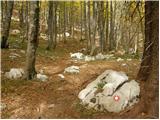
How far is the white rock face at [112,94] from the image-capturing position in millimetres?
9202

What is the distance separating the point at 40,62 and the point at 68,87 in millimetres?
5799

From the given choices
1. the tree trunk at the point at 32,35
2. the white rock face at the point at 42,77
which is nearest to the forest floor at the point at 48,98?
the white rock face at the point at 42,77

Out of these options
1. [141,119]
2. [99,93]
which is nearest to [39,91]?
[99,93]

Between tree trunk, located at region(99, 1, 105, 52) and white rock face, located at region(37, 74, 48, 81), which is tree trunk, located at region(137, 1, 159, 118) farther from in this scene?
tree trunk, located at region(99, 1, 105, 52)

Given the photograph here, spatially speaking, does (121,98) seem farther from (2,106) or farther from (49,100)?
(2,106)

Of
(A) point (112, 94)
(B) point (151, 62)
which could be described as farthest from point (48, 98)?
(B) point (151, 62)

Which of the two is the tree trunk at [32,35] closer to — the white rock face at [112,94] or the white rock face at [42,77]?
the white rock face at [42,77]

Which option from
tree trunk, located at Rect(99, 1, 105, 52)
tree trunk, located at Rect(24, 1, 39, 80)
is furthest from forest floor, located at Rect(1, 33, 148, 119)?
tree trunk, located at Rect(99, 1, 105, 52)

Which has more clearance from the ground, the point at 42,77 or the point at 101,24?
the point at 101,24

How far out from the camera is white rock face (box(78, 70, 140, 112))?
30.2 ft

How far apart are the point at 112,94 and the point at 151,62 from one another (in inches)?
59.4

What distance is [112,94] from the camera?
31.3 feet

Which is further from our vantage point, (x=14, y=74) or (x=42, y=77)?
(x=42, y=77)

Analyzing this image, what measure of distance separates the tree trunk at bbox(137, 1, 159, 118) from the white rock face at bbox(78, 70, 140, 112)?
384 millimetres
